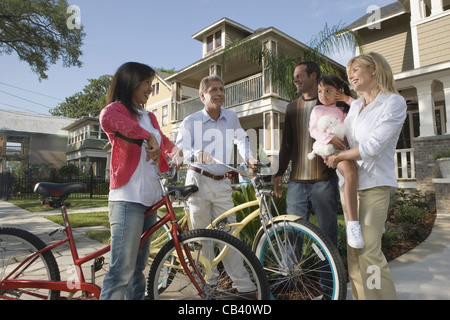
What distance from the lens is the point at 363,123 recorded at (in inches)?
74.9

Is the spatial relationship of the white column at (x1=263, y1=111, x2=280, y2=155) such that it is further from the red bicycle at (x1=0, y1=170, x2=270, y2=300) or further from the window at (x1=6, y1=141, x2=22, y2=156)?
the window at (x1=6, y1=141, x2=22, y2=156)

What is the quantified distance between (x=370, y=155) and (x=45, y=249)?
2441 mm

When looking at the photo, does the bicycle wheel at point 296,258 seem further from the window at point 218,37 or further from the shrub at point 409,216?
the window at point 218,37

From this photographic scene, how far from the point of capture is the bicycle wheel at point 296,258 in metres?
1.94

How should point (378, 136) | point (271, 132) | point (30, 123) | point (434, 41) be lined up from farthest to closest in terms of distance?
1. point (30, 123)
2. point (271, 132)
3. point (434, 41)
4. point (378, 136)

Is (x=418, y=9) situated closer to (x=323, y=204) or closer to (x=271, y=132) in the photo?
(x=271, y=132)

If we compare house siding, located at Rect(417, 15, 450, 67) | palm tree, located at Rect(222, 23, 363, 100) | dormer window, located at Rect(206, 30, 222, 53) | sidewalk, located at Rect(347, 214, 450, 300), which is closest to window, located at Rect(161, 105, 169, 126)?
dormer window, located at Rect(206, 30, 222, 53)

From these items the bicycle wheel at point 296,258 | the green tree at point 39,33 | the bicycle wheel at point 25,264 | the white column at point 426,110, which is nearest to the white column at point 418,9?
the white column at point 426,110

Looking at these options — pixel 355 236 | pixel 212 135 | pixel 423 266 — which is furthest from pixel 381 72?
pixel 423 266

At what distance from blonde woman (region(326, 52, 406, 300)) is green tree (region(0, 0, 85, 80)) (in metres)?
17.9

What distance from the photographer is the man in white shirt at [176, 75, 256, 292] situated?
8.79ft

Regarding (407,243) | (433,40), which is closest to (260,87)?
(433,40)

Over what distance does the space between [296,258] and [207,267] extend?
69 centimetres

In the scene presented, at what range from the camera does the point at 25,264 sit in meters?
2.20
